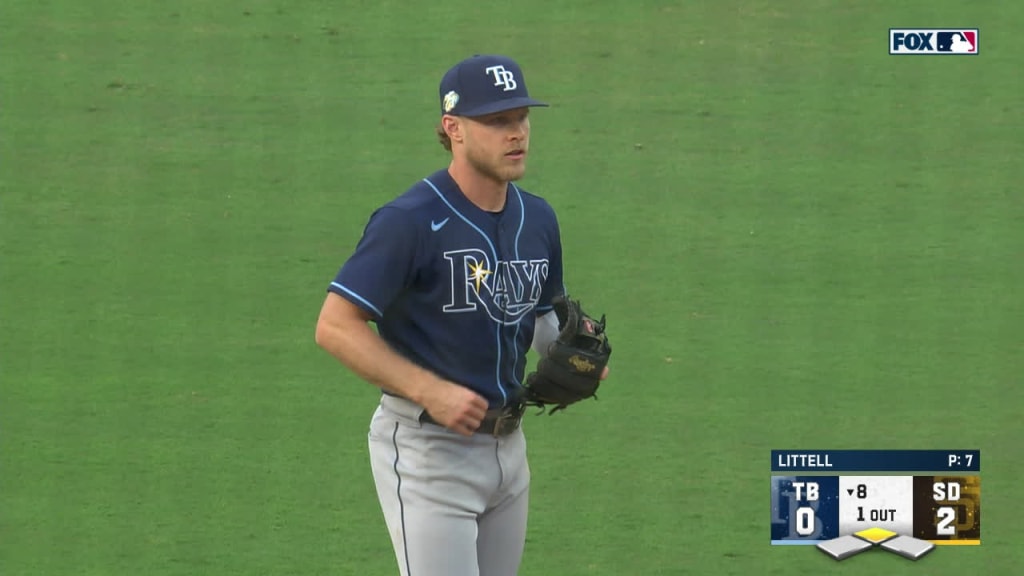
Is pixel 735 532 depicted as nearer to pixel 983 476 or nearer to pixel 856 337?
pixel 983 476

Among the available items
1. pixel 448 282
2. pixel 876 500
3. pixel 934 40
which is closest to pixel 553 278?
pixel 448 282

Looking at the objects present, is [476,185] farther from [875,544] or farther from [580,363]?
[875,544]

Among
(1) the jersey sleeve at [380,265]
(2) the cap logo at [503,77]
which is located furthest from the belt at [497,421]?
(2) the cap logo at [503,77]

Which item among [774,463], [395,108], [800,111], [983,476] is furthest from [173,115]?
[983,476]

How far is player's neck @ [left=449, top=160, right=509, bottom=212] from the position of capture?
4.10 m

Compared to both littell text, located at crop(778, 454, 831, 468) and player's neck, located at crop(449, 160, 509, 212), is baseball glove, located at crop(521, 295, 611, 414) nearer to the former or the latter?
player's neck, located at crop(449, 160, 509, 212)

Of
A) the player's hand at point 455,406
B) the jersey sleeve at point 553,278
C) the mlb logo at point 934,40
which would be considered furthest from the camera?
the mlb logo at point 934,40

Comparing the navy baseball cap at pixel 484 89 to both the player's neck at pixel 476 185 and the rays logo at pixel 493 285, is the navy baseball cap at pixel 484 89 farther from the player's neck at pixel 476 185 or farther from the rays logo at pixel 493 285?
the rays logo at pixel 493 285

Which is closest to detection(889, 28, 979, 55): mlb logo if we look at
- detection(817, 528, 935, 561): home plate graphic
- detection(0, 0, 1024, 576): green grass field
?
detection(0, 0, 1024, 576): green grass field

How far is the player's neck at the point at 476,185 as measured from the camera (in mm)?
4102

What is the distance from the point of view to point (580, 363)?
Result: 4.14m

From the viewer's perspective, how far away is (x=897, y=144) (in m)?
8.58

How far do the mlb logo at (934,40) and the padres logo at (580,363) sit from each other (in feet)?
18.1

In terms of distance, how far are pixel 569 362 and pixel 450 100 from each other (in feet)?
2.27
